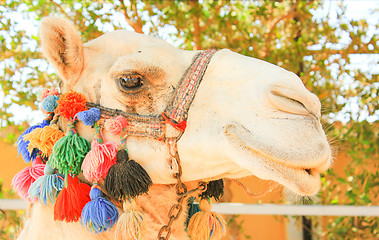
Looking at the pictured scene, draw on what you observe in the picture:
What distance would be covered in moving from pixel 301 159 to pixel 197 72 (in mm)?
545

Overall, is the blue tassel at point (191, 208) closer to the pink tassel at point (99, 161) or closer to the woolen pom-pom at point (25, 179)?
the pink tassel at point (99, 161)

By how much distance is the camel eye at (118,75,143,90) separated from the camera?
1.70m

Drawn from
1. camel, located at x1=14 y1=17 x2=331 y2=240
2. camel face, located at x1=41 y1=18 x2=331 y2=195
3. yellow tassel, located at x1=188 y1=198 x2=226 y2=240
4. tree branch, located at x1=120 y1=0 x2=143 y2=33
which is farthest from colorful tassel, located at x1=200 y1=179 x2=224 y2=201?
tree branch, located at x1=120 y1=0 x2=143 y2=33

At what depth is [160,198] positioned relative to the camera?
69.4 inches

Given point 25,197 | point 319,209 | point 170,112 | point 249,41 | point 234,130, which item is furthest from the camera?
point 249,41

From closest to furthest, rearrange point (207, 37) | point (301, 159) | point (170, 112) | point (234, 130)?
point (301, 159) → point (234, 130) → point (170, 112) → point (207, 37)

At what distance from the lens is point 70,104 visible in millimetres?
1731

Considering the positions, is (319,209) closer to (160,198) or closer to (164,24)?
(160,198)

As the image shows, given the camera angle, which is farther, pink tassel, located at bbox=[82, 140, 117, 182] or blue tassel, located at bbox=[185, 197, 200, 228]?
blue tassel, located at bbox=[185, 197, 200, 228]

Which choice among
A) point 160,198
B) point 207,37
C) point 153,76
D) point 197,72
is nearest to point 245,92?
point 197,72

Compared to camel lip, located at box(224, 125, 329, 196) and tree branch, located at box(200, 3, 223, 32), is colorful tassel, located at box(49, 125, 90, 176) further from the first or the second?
tree branch, located at box(200, 3, 223, 32)

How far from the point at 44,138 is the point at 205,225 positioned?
2.51 feet

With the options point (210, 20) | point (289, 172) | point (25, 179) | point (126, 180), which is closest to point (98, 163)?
point (126, 180)

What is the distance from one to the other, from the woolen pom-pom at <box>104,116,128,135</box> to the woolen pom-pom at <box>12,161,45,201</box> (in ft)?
1.19
